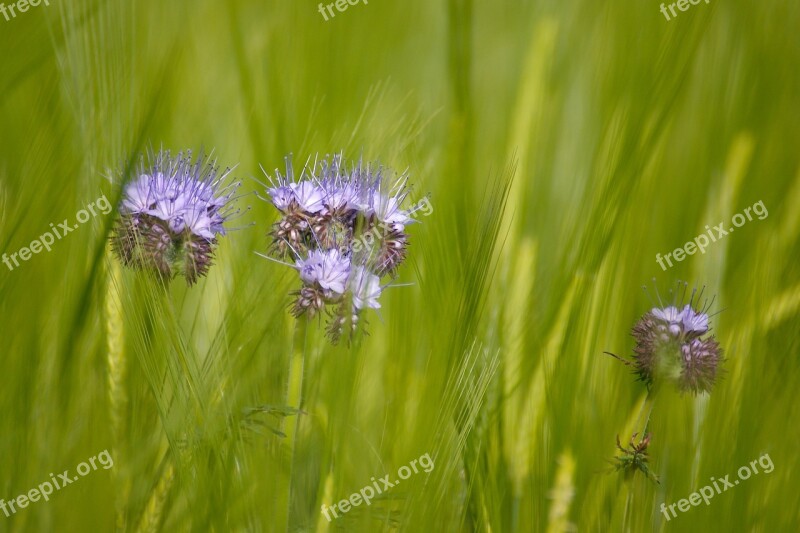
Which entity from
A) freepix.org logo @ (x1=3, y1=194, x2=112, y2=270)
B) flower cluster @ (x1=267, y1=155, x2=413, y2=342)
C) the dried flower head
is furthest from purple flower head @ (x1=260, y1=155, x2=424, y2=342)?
the dried flower head

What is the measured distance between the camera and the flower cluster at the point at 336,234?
68 cm

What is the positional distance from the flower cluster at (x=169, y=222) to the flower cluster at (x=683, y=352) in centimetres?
44

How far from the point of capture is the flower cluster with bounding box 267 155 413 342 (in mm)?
685

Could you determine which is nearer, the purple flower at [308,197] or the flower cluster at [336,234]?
the flower cluster at [336,234]

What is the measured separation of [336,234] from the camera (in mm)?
775

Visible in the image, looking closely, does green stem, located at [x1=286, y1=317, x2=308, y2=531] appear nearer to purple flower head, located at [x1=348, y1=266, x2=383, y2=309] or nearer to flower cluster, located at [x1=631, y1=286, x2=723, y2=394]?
purple flower head, located at [x1=348, y1=266, x2=383, y2=309]

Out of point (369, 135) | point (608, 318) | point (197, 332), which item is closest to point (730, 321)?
point (608, 318)

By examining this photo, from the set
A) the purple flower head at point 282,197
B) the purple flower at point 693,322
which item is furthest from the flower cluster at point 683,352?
the purple flower head at point 282,197

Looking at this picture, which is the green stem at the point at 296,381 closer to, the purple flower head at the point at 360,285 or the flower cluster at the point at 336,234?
the flower cluster at the point at 336,234

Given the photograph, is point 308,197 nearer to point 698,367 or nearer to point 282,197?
point 282,197

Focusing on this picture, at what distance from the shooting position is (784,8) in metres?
1.25

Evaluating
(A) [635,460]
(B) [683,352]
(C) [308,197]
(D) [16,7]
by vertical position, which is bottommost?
(A) [635,460]

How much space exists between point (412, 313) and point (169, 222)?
26cm

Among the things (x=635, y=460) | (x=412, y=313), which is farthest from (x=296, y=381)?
(x=635, y=460)
